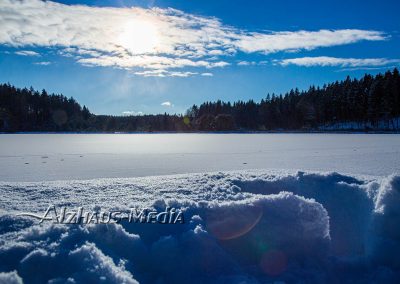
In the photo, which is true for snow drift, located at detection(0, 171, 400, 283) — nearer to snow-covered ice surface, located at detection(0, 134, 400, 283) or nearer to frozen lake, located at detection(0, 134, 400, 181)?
snow-covered ice surface, located at detection(0, 134, 400, 283)

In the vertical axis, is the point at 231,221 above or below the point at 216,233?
above

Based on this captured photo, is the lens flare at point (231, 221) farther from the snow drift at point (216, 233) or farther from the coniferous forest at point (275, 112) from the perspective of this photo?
the coniferous forest at point (275, 112)

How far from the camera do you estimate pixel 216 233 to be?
3.71 metres

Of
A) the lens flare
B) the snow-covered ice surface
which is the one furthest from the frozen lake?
the lens flare

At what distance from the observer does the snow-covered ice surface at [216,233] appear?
2924mm

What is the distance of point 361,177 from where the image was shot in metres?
5.27

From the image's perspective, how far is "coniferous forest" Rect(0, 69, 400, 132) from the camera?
209 feet

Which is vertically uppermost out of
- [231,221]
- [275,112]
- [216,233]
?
[275,112]

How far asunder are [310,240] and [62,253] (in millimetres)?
2679

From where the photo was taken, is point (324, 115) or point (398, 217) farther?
point (324, 115)

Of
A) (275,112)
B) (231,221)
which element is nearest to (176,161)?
(231,221)

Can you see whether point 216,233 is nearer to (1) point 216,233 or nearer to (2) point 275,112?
(1) point 216,233

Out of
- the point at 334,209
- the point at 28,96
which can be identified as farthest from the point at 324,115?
the point at 334,209

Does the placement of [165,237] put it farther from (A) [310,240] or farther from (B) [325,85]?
(B) [325,85]
